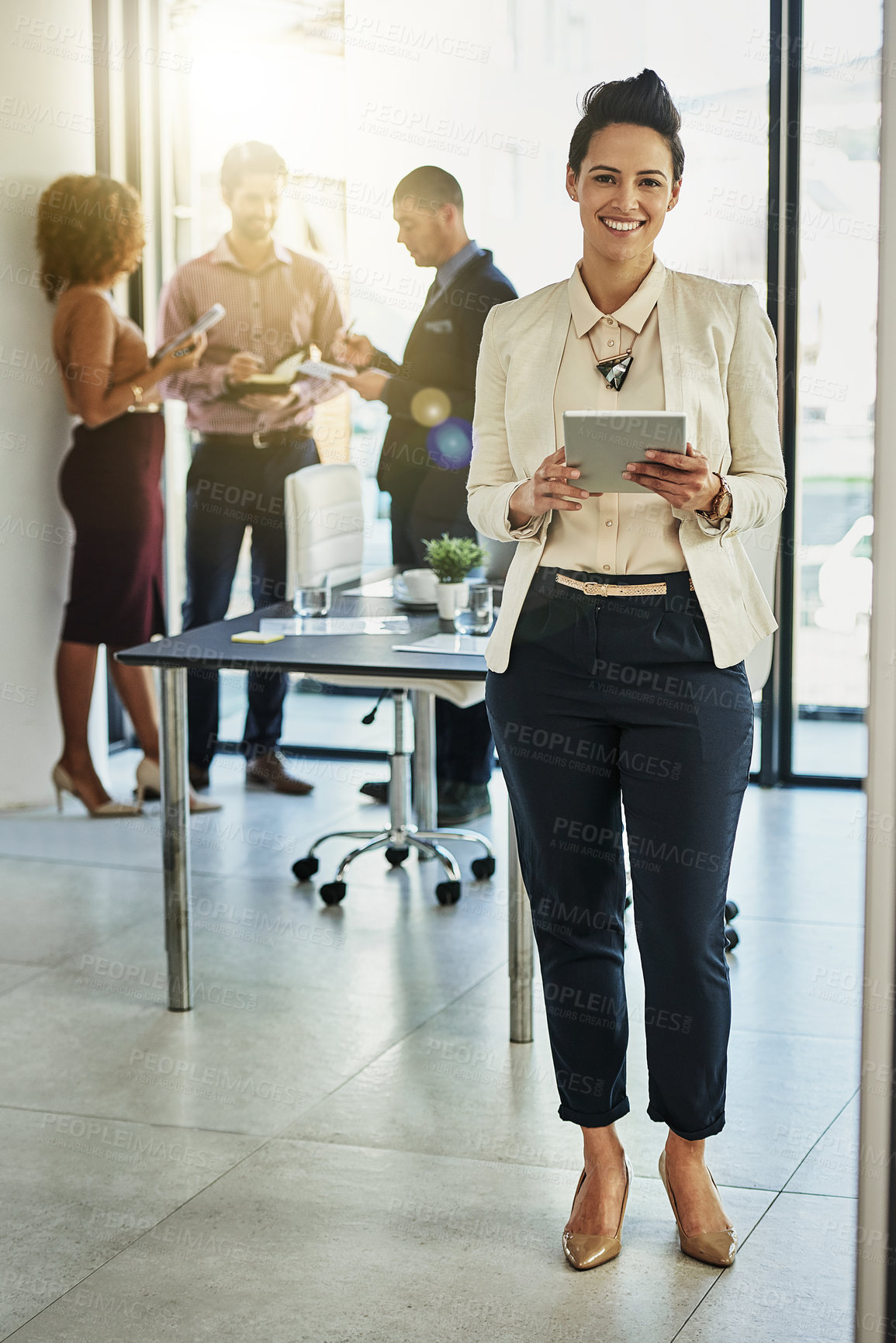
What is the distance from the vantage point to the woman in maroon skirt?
4.67 m

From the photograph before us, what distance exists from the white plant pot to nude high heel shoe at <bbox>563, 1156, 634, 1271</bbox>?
165cm

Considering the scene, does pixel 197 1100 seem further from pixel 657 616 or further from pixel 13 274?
pixel 13 274

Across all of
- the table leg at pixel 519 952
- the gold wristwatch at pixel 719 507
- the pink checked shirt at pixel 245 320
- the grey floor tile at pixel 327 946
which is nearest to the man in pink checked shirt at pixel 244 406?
the pink checked shirt at pixel 245 320

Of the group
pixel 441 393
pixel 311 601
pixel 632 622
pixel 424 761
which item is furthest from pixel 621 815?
pixel 441 393

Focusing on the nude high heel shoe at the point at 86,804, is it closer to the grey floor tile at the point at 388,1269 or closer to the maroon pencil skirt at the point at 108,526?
the maroon pencil skirt at the point at 108,526

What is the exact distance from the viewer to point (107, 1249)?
2.24 metres

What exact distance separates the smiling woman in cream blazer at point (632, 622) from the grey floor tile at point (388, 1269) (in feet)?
0.30

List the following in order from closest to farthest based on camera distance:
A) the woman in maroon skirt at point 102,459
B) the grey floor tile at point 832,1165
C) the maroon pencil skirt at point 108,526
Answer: the grey floor tile at point 832,1165 < the woman in maroon skirt at point 102,459 < the maroon pencil skirt at point 108,526

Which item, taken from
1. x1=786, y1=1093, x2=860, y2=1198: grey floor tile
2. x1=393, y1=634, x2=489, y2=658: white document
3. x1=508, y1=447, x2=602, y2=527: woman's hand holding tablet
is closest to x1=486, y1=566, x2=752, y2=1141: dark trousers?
x1=508, y1=447, x2=602, y2=527: woman's hand holding tablet

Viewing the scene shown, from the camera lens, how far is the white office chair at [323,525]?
3.93 m

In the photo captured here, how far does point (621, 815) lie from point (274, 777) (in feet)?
10.4

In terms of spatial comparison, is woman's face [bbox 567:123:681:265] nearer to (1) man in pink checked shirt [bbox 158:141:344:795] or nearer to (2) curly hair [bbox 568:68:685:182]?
(2) curly hair [bbox 568:68:685:182]

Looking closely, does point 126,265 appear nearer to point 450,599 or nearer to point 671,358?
point 450,599

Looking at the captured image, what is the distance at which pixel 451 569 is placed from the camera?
3.55 metres
